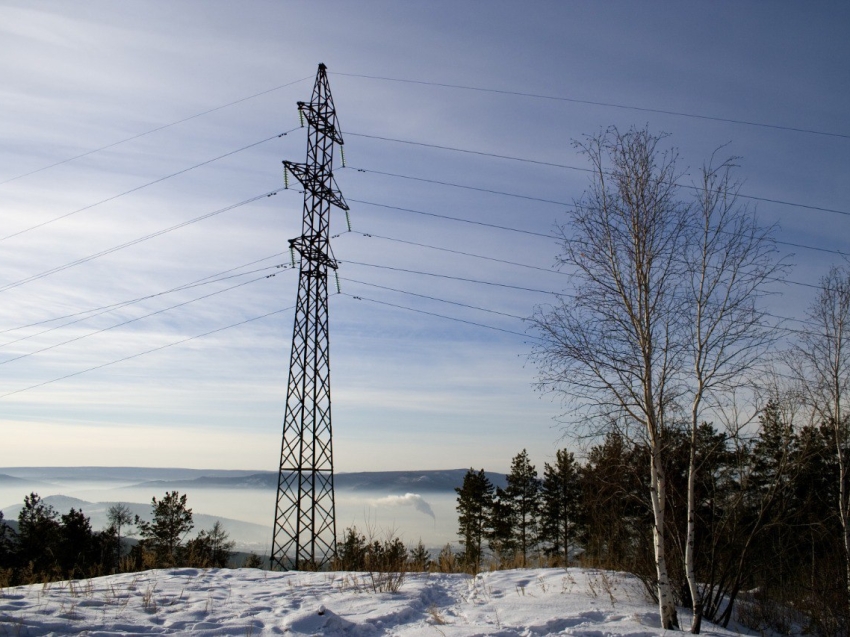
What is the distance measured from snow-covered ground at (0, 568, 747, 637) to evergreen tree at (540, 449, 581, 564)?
3133cm

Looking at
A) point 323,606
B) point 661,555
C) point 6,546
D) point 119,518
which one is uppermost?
point 661,555

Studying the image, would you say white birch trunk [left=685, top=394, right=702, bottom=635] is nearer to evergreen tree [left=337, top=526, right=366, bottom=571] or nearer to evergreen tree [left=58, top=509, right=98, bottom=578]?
evergreen tree [left=337, top=526, right=366, bottom=571]

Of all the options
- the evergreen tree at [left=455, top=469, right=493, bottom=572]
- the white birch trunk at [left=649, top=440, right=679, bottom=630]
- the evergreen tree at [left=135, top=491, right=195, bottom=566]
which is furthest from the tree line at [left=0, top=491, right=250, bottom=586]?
the white birch trunk at [left=649, top=440, right=679, bottom=630]

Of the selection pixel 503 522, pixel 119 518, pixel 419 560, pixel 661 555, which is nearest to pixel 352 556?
pixel 419 560

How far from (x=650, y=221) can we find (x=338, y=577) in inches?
401

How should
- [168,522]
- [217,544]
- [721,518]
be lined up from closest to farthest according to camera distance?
1. [721,518]
2. [168,522]
3. [217,544]

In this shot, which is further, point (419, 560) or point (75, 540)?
point (75, 540)

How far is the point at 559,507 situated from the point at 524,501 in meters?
2.90

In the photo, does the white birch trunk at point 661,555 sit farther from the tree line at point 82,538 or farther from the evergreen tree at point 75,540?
the evergreen tree at point 75,540

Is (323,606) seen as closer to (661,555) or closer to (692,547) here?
(661,555)

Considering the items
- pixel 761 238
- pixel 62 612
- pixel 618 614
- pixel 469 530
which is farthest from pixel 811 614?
pixel 469 530

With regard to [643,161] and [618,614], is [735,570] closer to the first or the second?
[618,614]

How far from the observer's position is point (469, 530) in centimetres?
4544

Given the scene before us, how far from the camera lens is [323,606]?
28.9 feet
